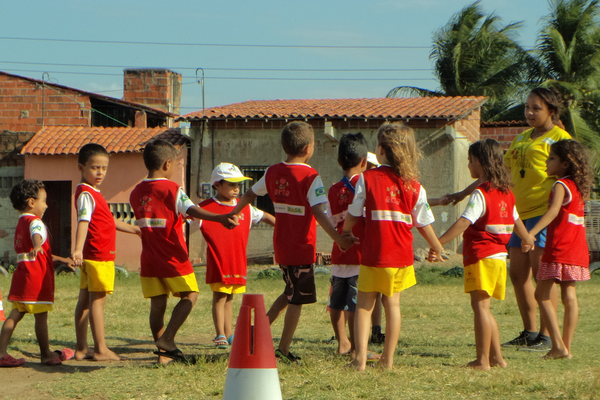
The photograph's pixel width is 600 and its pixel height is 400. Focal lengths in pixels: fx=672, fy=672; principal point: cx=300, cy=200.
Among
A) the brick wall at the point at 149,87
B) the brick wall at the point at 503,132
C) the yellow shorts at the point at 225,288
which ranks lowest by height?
the yellow shorts at the point at 225,288

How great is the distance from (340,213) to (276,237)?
0.74 meters

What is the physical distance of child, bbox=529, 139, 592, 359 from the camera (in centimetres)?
507

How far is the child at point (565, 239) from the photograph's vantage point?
5074 millimetres

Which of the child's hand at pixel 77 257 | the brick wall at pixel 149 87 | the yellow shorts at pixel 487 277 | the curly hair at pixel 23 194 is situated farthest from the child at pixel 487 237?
the brick wall at pixel 149 87

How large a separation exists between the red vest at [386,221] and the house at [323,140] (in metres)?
12.4

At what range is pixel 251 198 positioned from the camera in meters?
4.95

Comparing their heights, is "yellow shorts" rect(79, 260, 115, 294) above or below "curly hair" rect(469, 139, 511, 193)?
below

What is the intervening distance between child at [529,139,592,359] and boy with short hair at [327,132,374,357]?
1.38 metres

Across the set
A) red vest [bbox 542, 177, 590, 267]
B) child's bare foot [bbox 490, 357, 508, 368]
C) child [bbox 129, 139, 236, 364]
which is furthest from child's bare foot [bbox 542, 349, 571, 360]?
child [bbox 129, 139, 236, 364]

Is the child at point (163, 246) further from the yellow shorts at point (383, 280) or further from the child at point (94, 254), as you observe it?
the yellow shorts at point (383, 280)

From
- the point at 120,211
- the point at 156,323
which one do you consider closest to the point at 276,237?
the point at 156,323

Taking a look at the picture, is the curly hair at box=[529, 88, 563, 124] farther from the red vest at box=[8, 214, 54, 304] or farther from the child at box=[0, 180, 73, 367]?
the red vest at box=[8, 214, 54, 304]

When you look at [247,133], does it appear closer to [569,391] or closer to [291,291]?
[291,291]

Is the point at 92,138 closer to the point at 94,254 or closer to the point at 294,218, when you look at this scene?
the point at 94,254
